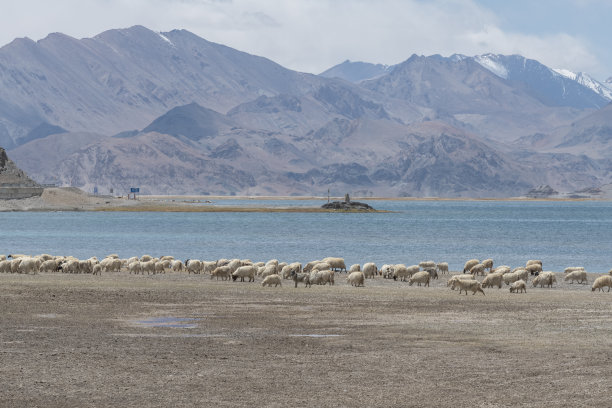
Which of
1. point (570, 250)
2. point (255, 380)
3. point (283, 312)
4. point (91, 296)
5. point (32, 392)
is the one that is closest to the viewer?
point (32, 392)

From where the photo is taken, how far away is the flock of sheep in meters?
43.2

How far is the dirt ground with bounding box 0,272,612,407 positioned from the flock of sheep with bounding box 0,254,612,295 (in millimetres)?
5237

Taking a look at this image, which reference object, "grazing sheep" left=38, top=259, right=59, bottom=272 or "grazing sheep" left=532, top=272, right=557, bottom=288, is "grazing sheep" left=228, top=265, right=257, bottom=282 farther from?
"grazing sheep" left=532, top=272, right=557, bottom=288

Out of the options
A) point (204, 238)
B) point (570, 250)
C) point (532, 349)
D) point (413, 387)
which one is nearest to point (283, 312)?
point (532, 349)

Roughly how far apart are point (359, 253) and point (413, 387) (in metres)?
65.4

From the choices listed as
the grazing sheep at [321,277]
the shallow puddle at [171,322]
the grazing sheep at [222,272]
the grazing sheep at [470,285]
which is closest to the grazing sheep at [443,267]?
the grazing sheep at [321,277]

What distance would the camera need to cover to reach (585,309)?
108 ft

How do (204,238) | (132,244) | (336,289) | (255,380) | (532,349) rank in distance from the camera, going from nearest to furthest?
(255,380), (532,349), (336,289), (132,244), (204,238)

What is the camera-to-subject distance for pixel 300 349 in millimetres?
23922

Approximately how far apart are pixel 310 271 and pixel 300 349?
87.0ft

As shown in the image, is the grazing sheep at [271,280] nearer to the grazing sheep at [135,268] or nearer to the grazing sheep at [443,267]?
the grazing sheep at [135,268]

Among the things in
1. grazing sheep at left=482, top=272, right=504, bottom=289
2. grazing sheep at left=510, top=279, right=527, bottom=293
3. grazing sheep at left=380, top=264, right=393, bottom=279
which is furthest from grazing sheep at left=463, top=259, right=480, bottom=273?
grazing sheep at left=510, top=279, right=527, bottom=293

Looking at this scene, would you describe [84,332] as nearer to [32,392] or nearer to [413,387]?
[32,392]

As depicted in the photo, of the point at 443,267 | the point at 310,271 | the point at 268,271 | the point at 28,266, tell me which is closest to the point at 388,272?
the point at 310,271
